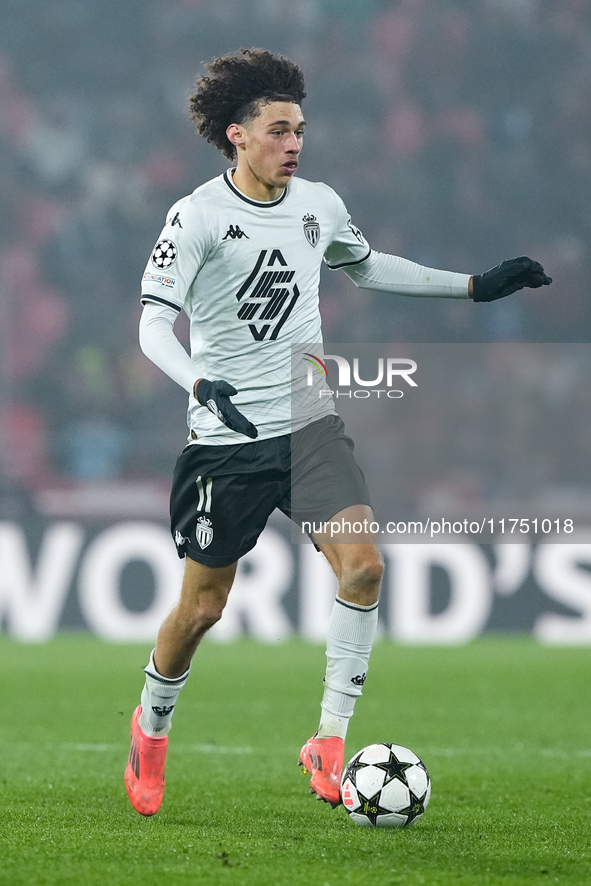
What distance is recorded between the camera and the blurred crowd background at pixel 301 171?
13.2 meters

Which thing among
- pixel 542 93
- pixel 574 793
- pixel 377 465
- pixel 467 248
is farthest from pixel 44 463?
pixel 574 793

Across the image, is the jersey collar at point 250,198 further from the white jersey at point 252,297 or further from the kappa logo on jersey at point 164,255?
the kappa logo on jersey at point 164,255

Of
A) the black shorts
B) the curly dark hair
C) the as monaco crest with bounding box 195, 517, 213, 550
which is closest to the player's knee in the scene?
the black shorts

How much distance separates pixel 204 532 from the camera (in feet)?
12.1

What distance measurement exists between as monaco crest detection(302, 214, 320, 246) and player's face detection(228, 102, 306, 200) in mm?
122

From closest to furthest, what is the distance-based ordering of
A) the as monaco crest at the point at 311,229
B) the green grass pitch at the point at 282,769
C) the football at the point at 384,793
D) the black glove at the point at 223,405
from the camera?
the green grass pitch at the point at 282,769 → the black glove at the point at 223,405 → the football at the point at 384,793 → the as monaco crest at the point at 311,229

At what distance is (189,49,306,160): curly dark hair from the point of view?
12.6ft

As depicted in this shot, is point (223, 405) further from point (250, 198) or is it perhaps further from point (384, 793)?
point (384, 793)

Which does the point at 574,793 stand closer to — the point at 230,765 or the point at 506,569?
the point at 230,765

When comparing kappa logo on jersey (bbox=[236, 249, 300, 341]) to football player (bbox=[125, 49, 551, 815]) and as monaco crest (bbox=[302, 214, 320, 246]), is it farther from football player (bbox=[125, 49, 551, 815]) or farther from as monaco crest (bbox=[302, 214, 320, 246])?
as monaco crest (bbox=[302, 214, 320, 246])

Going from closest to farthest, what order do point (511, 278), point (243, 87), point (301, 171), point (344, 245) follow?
1. point (243, 87)
2. point (511, 278)
3. point (344, 245)
4. point (301, 171)

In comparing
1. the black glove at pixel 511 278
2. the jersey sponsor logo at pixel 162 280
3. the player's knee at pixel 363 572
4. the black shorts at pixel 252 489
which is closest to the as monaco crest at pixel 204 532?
the black shorts at pixel 252 489

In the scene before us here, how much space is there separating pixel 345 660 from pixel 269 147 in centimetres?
151

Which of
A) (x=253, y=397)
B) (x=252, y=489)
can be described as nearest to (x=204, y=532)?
(x=252, y=489)
